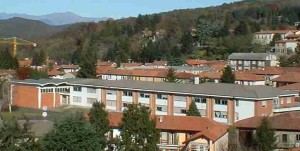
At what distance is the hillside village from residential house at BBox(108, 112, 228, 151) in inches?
1.3

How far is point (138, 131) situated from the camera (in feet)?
52.0

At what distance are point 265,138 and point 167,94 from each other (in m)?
12.2

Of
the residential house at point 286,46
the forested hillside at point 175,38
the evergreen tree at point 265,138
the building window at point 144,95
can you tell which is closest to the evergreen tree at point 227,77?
the building window at point 144,95

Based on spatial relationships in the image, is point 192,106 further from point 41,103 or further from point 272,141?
point 41,103

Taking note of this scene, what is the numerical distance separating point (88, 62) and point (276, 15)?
38.7 metres

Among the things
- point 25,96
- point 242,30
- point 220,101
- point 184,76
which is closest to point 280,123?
point 220,101

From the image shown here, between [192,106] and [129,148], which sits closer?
[129,148]

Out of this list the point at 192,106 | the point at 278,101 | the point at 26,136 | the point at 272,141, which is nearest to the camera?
the point at 26,136

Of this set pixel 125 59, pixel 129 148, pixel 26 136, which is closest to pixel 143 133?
pixel 129 148

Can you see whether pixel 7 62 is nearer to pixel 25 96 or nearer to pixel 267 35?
pixel 25 96

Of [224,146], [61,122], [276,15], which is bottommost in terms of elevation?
[224,146]

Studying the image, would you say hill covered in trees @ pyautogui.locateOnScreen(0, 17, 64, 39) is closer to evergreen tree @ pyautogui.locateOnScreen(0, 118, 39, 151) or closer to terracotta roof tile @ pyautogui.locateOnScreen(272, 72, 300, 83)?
terracotta roof tile @ pyautogui.locateOnScreen(272, 72, 300, 83)

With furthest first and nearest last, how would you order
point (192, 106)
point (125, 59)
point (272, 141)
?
point (125, 59)
point (192, 106)
point (272, 141)

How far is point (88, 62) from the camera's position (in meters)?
41.5
